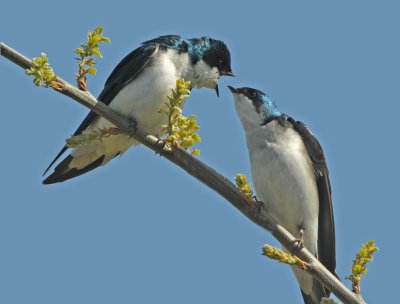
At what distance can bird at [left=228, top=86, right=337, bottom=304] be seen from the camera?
643 centimetres

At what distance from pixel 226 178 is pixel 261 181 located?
6.71ft

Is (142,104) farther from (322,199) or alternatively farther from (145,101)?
(322,199)

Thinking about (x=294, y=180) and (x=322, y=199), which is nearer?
(x=294, y=180)

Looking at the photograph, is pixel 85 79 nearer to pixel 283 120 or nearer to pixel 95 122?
pixel 95 122

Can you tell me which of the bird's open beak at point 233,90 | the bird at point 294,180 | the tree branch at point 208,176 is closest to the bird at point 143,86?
the bird's open beak at point 233,90

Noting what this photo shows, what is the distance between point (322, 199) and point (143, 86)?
1.96m

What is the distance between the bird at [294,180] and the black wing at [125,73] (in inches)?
41.6

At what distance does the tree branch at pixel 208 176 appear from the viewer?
4.28 meters

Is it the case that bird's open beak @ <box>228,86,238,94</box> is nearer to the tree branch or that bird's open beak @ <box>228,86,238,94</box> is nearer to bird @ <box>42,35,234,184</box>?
bird @ <box>42,35,234,184</box>

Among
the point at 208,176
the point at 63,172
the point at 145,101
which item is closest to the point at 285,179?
the point at 145,101

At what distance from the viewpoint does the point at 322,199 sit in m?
6.81

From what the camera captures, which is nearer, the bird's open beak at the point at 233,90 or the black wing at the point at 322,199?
the black wing at the point at 322,199

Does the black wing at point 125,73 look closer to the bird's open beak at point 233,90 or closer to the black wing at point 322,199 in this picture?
the bird's open beak at point 233,90

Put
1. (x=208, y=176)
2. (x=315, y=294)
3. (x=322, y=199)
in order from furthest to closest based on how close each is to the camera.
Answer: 1. (x=322, y=199)
2. (x=315, y=294)
3. (x=208, y=176)
